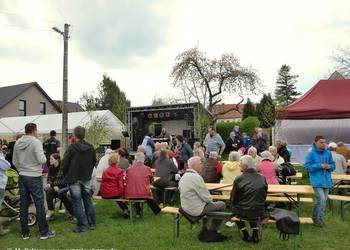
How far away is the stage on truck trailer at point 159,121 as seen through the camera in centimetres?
1941

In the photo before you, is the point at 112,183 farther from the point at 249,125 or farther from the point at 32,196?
the point at 249,125

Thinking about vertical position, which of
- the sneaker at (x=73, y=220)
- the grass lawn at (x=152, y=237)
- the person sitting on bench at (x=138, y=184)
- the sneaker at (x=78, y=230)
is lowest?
the grass lawn at (x=152, y=237)

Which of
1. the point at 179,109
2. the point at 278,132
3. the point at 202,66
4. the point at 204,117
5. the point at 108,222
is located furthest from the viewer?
the point at 202,66

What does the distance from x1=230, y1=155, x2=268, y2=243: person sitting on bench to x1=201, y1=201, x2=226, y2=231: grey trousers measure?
0.97 feet

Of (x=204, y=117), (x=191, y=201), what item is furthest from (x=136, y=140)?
(x=191, y=201)

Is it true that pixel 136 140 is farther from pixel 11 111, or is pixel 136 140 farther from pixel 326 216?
pixel 11 111

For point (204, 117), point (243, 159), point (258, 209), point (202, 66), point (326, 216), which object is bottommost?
point (326, 216)

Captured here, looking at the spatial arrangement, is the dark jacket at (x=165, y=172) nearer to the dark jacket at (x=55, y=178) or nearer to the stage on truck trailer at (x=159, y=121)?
the dark jacket at (x=55, y=178)

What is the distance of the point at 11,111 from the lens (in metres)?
39.6

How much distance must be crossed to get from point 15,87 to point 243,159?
1600 inches

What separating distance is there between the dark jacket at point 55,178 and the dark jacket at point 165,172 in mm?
1891

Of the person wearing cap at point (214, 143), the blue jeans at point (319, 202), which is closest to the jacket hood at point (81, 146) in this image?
the blue jeans at point (319, 202)

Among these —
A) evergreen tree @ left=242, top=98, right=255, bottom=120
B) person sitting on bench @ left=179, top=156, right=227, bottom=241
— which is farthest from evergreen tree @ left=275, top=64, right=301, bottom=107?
person sitting on bench @ left=179, top=156, right=227, bottom=241

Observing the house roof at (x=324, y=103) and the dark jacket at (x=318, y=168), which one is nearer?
the dark jacket at (x=318, y=168)
